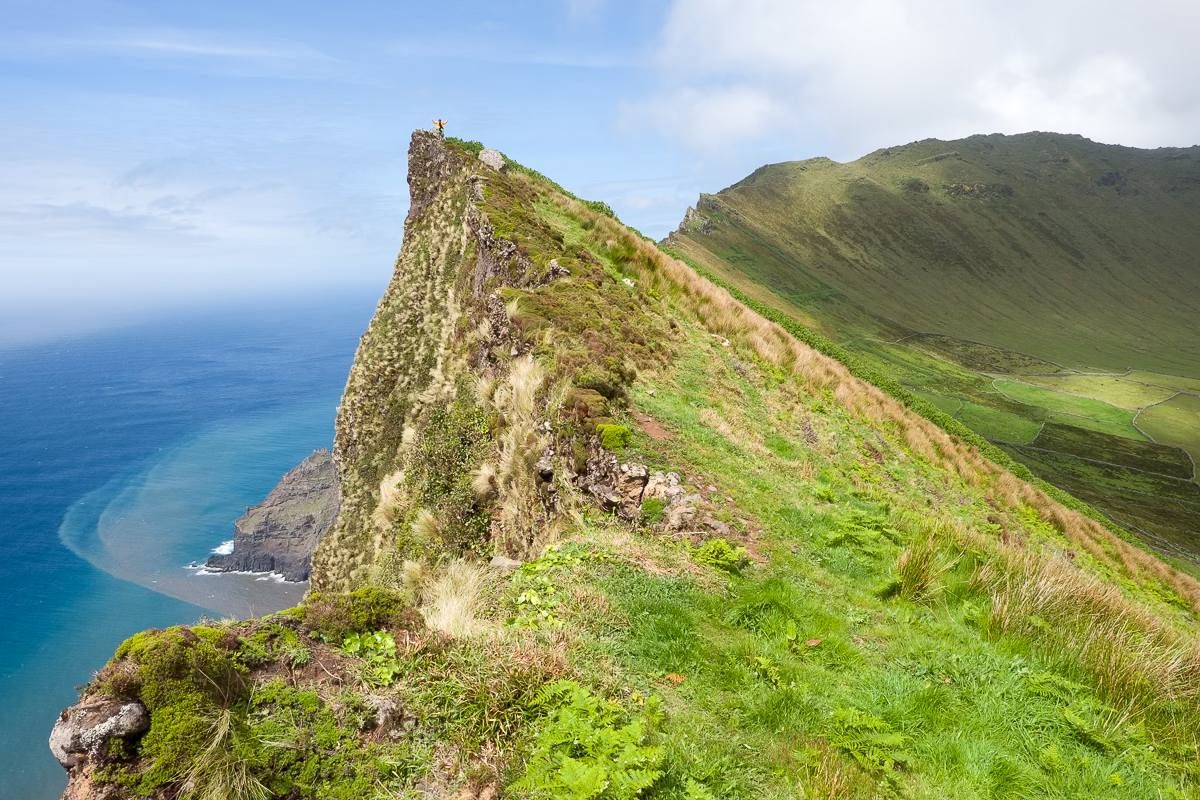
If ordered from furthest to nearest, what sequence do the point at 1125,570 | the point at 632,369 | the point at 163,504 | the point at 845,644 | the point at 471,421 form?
the point at 163,504, the point at 1125,570, the point at 471,421, the point at 632,369, the point at 845,644

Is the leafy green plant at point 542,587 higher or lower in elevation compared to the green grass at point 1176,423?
higher

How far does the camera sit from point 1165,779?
5.56 m

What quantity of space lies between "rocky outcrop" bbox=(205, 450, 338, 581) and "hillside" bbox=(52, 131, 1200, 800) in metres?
108

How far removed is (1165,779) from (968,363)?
151 m

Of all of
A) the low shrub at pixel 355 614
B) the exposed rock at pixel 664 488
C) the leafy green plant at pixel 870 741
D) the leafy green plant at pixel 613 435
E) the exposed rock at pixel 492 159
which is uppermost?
the exposed rock at pixel 492 159

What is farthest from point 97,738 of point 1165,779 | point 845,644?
point 1165,779

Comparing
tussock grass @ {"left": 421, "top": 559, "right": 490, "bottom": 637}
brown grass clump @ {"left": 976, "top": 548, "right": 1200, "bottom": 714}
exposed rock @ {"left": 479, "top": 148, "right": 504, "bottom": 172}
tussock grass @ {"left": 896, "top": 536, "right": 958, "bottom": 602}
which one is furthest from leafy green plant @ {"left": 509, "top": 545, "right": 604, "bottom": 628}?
exposed rock @ {"left": 479, "top": 148, "right": 504, "bottom": 172}

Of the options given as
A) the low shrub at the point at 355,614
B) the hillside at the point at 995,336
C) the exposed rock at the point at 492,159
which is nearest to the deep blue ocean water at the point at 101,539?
the exposed rock at the point at 492,159

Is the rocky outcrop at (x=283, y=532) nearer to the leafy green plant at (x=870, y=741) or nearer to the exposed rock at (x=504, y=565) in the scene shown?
the exposed rock at (x=504, y=565)

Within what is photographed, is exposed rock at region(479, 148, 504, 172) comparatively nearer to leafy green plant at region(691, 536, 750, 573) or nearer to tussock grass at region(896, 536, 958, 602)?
leafy green plant at region(691, 536, 750, 573)

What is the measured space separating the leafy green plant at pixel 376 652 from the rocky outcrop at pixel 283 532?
372 feet

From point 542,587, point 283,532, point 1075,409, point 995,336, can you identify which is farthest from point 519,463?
point 995,336

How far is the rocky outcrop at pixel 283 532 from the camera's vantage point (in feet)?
368

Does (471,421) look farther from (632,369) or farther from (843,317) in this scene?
(843,317)
